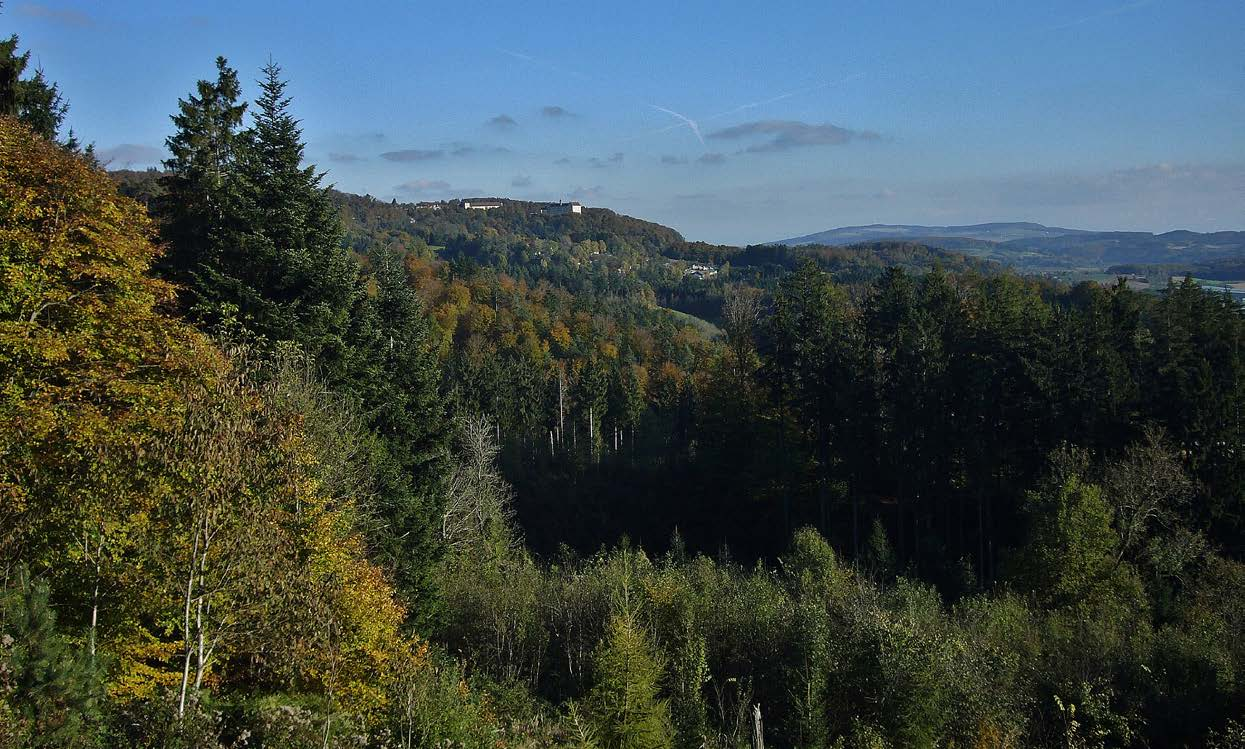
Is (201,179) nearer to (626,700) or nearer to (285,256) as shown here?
(285,256)

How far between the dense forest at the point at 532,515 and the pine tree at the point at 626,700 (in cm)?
6

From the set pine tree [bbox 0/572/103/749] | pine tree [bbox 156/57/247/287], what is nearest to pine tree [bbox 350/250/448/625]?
pine tree [bbox 156/57/247/287]

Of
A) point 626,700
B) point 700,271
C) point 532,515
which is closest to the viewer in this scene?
point 626,700

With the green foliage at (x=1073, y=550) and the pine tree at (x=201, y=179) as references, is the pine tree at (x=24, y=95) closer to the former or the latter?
the pine tree at (x=201, y=179)

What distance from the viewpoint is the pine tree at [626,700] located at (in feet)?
39.2

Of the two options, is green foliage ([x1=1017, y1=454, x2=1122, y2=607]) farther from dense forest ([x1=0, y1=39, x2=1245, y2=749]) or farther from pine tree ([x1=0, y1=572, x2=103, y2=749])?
pine tree ([x1=0, y1=572, x2=103, y2=749])

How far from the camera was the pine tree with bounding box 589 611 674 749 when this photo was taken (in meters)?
12.0

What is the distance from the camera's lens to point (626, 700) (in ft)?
39.6

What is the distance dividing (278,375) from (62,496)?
7340 millimetres

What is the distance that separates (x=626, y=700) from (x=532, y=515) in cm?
3770

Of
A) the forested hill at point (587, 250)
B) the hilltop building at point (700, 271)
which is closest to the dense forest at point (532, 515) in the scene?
the forested hill at point (587, 250)

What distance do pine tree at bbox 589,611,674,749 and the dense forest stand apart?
0.19ft

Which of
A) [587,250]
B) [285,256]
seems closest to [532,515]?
[285,256]

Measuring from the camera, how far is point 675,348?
86.8 meters
